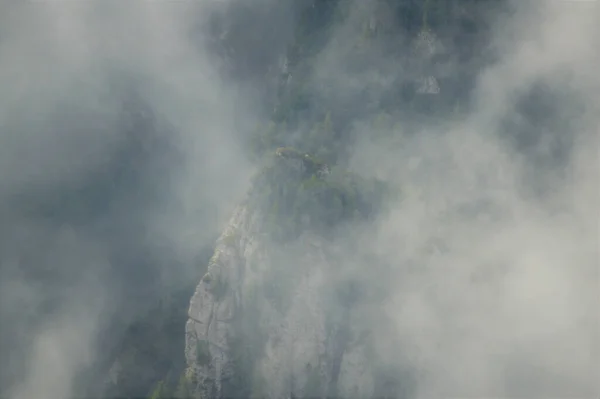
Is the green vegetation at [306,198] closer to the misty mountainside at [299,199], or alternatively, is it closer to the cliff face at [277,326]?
the misty mountainside at [299,199]

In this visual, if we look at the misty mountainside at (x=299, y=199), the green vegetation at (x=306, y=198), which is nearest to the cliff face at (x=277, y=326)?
the misty mountainside at (x=299, y=199)

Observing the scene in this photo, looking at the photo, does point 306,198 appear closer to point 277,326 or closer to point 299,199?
point 299,199

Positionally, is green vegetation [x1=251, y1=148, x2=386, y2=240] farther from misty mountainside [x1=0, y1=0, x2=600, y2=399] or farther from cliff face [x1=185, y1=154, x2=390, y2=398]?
cliff face [x1=185, y1=154, x2=390, y2=398]

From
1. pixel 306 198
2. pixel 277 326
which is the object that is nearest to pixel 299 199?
pixel 306 198

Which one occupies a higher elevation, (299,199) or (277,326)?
(299,199)

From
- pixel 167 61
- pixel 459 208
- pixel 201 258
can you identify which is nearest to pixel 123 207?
pixel 201 258

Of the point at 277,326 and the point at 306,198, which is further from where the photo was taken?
the point at 306,198

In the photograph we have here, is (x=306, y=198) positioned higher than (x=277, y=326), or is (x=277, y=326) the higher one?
(x=306, y=198)
